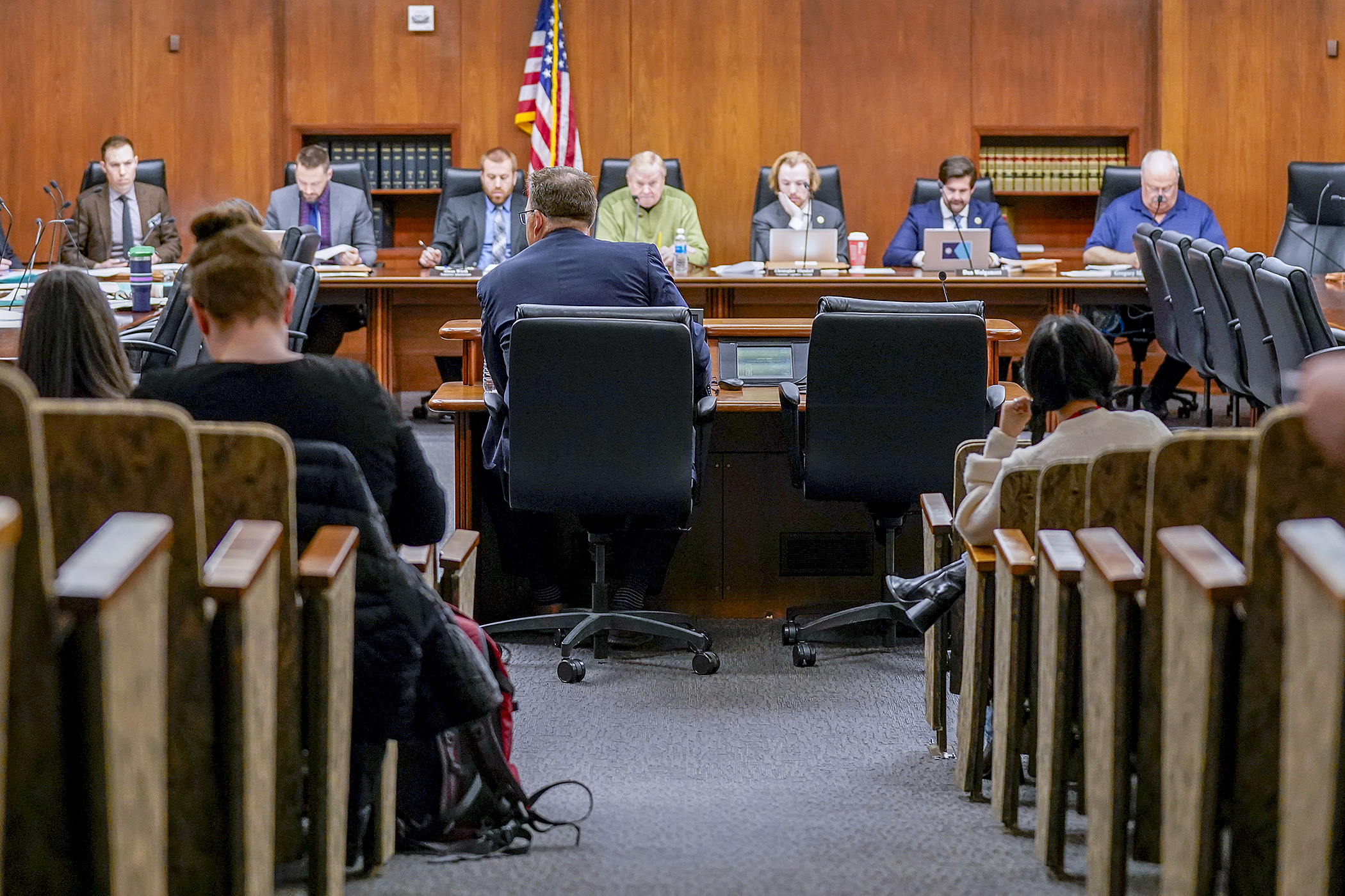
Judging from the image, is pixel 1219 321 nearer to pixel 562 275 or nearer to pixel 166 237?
pixel 562 275

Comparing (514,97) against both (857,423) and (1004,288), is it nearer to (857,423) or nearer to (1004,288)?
(1004,288)

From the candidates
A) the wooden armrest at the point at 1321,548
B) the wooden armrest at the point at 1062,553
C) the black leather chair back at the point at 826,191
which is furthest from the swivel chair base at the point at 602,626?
the black leather chair back at the point at 826,191

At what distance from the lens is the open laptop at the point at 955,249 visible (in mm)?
6230

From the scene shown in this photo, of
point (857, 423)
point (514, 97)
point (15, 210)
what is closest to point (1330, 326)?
→ point (857, 423)

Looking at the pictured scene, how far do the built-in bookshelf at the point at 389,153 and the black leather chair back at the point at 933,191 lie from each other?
2742mm

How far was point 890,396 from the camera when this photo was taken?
3.44 m

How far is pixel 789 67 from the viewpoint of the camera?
27.4ft

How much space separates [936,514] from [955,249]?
136 inches

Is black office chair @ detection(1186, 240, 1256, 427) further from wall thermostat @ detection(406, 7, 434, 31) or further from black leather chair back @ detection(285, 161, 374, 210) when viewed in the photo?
wall thermostat @ detection(406, 7, 434, 31)

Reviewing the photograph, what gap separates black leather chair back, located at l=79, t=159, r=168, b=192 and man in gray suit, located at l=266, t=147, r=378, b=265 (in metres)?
0.85

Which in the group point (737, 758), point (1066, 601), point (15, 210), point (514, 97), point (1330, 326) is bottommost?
point (737, 758)

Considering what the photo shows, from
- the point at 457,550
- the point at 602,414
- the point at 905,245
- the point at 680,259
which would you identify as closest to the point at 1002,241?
the point at 905,245

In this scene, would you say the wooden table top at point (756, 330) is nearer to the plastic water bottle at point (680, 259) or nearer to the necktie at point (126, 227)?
the plastic water bottle at point (680, 259)

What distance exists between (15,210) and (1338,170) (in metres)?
7.10
